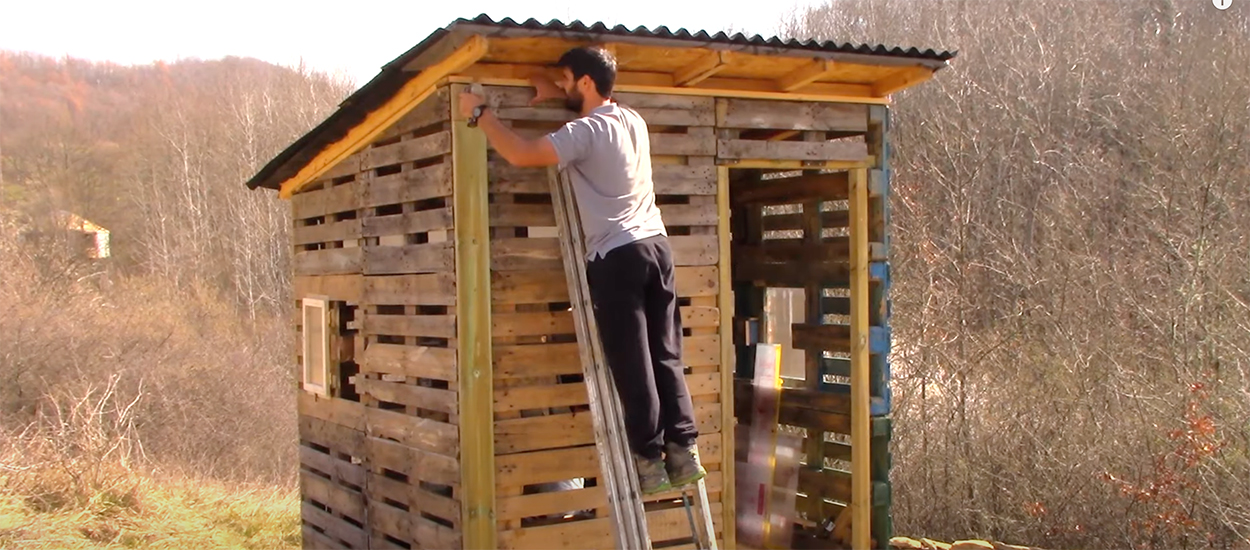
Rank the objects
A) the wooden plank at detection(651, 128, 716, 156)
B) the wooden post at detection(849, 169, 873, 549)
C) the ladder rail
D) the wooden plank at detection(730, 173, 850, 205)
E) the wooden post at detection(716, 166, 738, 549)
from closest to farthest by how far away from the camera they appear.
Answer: the ladder rail, the wooden plank at detection(651, 128, 716, 156), the wooden post at detection(716, 166, 738, 549), the wooden post at detection(849, 169, 873, 549), the wooden plank at detection(730, 173, 850, 205)

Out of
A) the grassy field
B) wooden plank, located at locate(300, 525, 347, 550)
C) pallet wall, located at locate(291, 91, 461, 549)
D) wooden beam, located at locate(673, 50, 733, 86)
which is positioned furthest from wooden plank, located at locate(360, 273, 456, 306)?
the grassy field

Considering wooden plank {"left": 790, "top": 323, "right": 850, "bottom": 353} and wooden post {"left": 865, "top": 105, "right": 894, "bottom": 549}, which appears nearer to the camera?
wooden post {"left": 865, "top": 105, "right": 894, "bottom": 549}

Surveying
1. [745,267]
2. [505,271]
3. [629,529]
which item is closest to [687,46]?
[505,271]

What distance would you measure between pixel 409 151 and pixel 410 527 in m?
2.20

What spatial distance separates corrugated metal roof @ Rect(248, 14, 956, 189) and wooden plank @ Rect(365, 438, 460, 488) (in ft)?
6.61

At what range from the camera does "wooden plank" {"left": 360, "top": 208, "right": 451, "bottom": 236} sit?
6045 millimetres

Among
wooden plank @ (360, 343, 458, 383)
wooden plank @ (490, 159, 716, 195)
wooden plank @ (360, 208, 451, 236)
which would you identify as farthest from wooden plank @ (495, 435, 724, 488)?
wooden plank @ (490, 159, 716, 195)

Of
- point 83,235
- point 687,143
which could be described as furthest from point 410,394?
point 83,235

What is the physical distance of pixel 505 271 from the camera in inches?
236

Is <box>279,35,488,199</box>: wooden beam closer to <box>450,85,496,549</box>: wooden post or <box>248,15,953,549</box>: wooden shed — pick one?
<box>248,15,953,549</box>: wooden shed

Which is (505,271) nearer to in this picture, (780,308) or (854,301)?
(854,301)

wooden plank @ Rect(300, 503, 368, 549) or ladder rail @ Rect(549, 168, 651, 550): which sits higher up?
ladder rail @ Rect(549, 168, 651, 550)

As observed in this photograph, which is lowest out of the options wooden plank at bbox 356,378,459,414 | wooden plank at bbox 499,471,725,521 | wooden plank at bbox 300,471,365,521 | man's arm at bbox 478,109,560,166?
wooden plank at bbox 300,471,365,521

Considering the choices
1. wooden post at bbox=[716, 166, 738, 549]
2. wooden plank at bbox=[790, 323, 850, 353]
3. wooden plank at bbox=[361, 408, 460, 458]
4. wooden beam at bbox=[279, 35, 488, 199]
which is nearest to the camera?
wooden beam at bbox=[279, 35, 488, 199]
